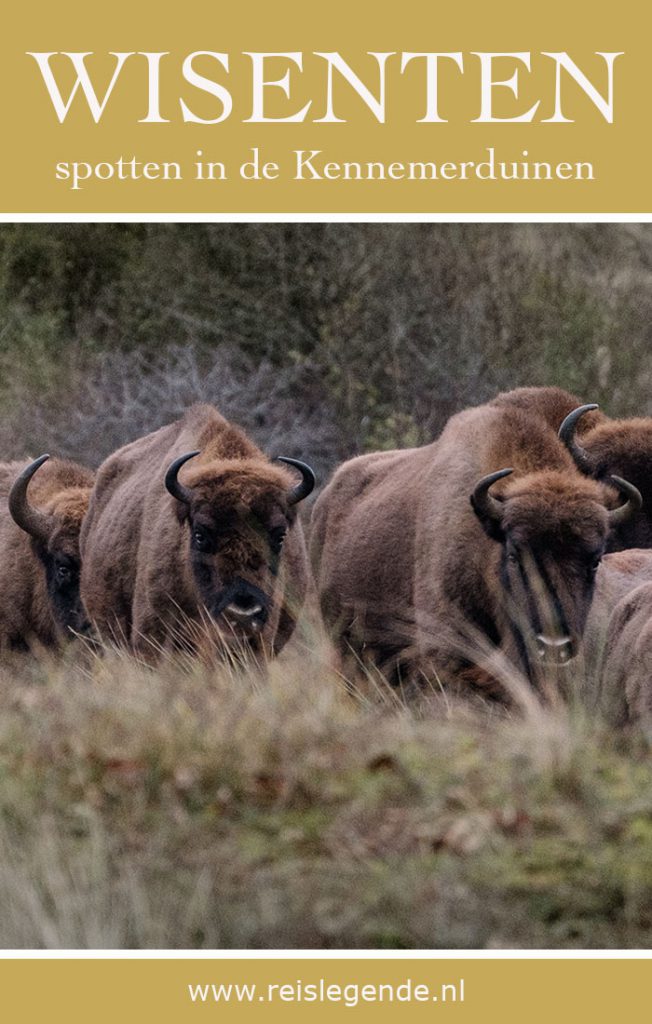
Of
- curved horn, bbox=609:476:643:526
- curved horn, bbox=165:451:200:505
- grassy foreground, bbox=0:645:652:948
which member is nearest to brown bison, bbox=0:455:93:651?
curved horn, bbox=165:451:200:505

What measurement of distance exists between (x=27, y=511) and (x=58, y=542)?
347 mm

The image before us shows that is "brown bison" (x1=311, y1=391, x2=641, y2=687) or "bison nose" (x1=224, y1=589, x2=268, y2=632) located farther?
"bison nose" (x1=224, y1=589, x2=268, y2=632)

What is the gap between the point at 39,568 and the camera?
13.6 meters

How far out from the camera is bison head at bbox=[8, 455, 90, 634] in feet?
43.1

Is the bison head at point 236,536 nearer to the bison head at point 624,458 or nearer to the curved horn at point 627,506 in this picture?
the curved horn at point 627,506

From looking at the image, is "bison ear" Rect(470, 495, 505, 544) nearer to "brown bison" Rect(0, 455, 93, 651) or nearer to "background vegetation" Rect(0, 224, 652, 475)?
"brown bison" Rect(0, 455, 93, 651)

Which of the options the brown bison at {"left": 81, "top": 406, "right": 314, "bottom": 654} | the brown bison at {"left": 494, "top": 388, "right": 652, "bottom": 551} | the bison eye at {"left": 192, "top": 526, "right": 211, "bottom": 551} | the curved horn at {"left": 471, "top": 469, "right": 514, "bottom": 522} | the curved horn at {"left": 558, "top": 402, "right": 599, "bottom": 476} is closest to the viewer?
the curved horn at {"left": 471, "top": 469, "right": 514, "bottom": 522}

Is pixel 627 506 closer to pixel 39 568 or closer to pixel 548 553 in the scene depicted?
pixel 548 553

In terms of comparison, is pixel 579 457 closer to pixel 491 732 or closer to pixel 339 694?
pixel 339 694

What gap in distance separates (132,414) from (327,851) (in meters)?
13.0

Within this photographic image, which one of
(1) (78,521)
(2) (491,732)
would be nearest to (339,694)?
(2) (491,732)

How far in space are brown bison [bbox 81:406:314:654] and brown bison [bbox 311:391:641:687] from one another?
749 millimetres

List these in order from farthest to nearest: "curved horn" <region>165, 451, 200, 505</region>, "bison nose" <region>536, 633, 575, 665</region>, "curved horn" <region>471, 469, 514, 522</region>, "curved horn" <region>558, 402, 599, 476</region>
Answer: "curved horn" <region>558, 402, 599, 476</region>
"curved horn" <region>165, 451, 200, 505</region>
"curved horn" <region>471, 469, 514, 522</region>
"bison nose" <region>536, 633, 575, 665</region>

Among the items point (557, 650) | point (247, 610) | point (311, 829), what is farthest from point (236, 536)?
point (311, 829)
